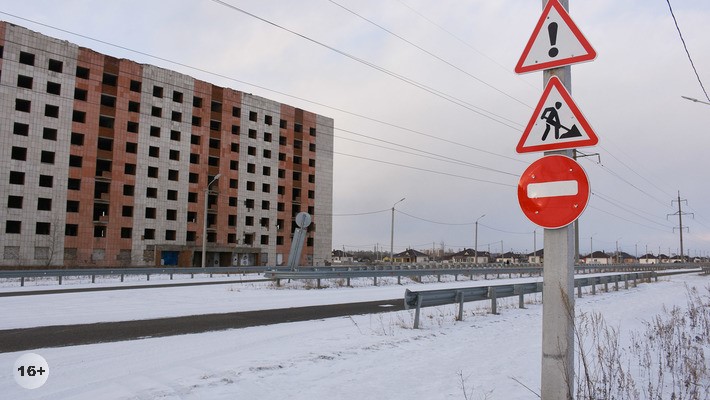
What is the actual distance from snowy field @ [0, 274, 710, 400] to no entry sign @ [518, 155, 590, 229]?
8.55ft

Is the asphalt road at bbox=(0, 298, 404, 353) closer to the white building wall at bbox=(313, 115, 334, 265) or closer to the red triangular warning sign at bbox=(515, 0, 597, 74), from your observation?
the red triangular warning sign at bbox=(515, 0, 597, 74)

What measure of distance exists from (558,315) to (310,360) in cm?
480

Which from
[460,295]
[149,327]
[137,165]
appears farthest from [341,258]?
[149,327]

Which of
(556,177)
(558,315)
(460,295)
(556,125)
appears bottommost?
(460,295)

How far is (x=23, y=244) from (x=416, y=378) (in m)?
51.8

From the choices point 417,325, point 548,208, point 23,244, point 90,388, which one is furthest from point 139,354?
point 23,244

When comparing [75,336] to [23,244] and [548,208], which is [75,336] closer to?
[548,208]

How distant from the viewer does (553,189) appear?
352 cm

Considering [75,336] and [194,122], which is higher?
[194,122]

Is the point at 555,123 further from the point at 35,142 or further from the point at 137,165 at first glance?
the point at 137,165

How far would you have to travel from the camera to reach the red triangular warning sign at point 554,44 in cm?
368

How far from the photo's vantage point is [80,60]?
169 feet

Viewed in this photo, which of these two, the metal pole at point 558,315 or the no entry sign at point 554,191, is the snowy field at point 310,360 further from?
the no entry sign at point 554,191

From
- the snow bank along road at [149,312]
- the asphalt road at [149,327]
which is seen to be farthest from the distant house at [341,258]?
the asphalt road at [149,327]
